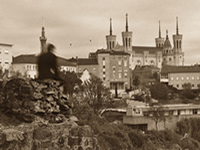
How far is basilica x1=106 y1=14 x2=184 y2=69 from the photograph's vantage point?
457ft

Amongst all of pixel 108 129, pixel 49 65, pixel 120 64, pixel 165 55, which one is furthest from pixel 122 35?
pixel 49 65

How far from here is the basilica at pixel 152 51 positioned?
457 ft

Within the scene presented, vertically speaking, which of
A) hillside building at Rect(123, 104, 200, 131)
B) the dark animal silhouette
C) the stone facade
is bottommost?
hillside building at Rect(123, 104, 200, 131)

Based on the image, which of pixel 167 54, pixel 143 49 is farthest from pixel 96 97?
pixel 167 54

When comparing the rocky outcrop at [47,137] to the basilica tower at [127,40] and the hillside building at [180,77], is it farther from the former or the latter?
the basilica tower at [127,40]

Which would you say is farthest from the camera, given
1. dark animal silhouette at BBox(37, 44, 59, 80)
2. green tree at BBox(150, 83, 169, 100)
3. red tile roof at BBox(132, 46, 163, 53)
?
red tile roof at BBox(132, 46, 163, 53)

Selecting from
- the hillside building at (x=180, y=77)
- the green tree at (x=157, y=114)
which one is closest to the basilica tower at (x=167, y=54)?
the hillside building at (x=180, y=77)

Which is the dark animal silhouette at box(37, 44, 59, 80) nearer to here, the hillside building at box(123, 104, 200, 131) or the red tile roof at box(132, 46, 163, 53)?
the hillside building at box(123, 104, 200, 131)

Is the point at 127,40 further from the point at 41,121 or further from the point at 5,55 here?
the point at 41,121

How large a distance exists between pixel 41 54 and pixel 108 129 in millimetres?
11155

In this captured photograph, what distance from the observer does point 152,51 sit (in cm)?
15600

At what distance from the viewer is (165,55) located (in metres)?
164

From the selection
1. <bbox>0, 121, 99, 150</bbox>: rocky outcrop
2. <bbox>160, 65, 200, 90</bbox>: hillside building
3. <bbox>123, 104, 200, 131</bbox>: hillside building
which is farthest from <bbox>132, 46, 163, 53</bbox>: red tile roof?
<bbox>0, 121, 99, 150</bbox>: rocky outcrop

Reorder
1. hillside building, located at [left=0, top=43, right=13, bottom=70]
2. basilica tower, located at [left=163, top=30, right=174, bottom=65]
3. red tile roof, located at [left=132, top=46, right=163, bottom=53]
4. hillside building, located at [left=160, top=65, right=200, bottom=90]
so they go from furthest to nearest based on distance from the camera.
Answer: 1. basilica tower, located at [left=163, top=30, right=174, bottom=65]
2. red tile roof, located at [left=132, top=46, right=163, bottom=53]
3. hillside building, located at [left=160, top=65, right=200, bottom=90]
4. hillside building, located at [left=0, top=43, right=13, bottom=70]
